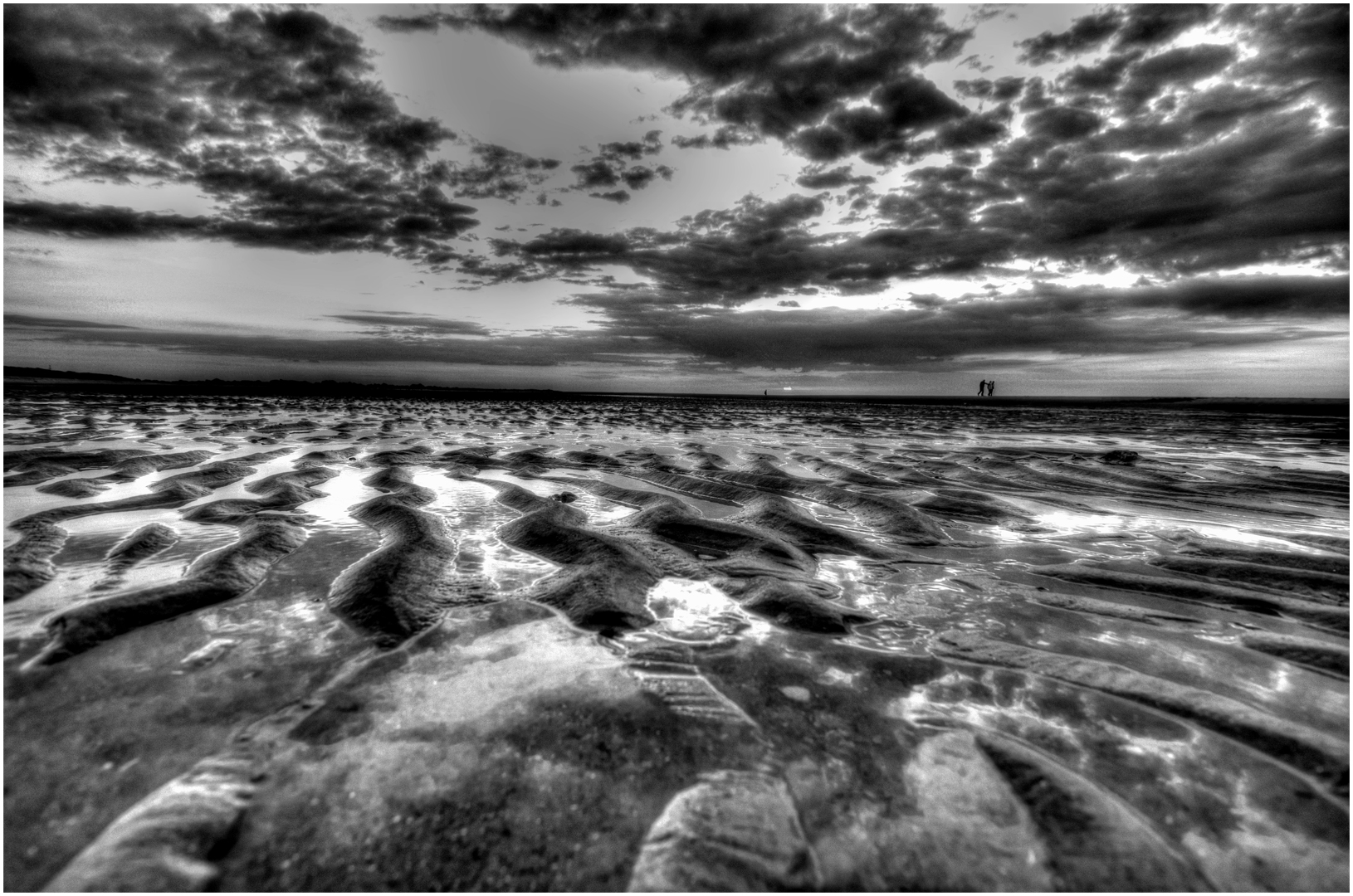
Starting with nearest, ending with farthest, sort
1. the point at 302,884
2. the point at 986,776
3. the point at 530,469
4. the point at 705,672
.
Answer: the point at 302,884, the point at 986,776, the point at 705,672, the point at 530,469

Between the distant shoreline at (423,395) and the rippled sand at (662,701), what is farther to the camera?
the distant shoreline at (423,395)

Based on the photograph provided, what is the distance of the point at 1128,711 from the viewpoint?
1852 mm

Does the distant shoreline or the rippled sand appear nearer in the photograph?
the rippled sand

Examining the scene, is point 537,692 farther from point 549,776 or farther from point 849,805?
point 849,805

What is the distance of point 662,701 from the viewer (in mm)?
1883

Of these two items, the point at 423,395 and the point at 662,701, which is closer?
the point at 662,701

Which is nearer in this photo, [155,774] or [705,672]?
[155,774]

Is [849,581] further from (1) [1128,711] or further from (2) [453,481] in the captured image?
(2) [453,481]

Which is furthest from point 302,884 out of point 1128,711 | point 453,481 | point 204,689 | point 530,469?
point 530,469

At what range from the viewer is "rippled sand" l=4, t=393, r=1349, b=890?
1277mm

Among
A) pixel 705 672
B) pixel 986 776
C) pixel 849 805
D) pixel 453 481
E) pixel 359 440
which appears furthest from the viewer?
pixel 359 440

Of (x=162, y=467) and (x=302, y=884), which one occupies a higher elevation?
(x=162, y=467)

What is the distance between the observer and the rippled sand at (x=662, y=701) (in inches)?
50.3

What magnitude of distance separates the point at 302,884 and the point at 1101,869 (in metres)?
1.86
